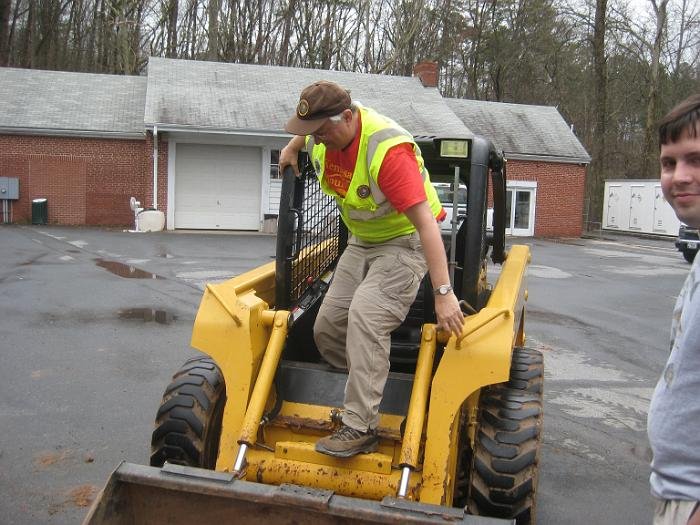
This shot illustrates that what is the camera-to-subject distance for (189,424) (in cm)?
350

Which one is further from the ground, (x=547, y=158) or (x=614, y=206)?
(x=547, y=158)

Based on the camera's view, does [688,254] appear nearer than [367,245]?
No

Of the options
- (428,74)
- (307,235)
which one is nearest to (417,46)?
(428,74)

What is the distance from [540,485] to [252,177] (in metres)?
20.1

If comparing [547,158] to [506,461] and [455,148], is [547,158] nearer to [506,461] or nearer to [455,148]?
[455,148]

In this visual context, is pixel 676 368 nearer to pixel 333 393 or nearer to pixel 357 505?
pixel 357 505

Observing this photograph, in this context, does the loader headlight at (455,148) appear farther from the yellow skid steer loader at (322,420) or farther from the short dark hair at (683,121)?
the short dark hair at (683,121)

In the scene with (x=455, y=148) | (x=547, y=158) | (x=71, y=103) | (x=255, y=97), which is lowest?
(x=455, y=148)

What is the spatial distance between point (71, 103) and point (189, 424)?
23.0 meters

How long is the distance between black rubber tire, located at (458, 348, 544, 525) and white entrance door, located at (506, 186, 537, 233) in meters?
24.1

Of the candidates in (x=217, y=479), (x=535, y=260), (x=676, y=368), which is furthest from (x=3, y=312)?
(x=535, y=260)

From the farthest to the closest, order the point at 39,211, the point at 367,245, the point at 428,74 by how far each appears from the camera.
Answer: the point at 428,74 < the point at 39,211 < the point at 367,245

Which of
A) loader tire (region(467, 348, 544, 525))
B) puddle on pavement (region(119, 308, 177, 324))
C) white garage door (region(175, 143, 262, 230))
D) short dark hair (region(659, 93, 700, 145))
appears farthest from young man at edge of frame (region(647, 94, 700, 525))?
white garage door (region(175, 143, 262, 230))

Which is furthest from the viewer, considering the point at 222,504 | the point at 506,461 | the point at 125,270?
the point at 125,270
